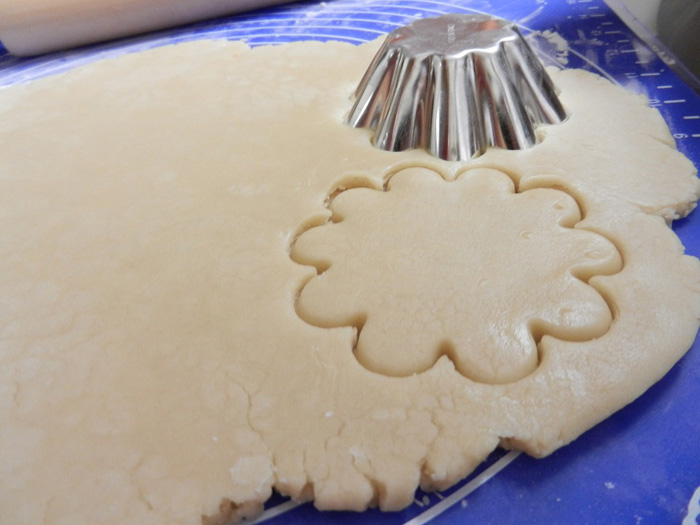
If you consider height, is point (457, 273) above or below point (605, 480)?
above

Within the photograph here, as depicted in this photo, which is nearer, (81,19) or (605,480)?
(605,480)

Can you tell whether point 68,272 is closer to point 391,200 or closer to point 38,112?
point 391,200

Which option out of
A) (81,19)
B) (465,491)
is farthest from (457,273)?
(81,19)

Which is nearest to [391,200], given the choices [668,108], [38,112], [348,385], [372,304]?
[372,304]

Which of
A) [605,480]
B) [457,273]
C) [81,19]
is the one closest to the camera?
[605,480]

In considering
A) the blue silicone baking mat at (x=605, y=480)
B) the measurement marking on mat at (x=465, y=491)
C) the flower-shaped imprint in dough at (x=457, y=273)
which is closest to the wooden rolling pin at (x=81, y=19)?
the flower-shaped imprint in dough at (x=457, y=273)

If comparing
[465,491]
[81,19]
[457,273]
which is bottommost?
[465,491]

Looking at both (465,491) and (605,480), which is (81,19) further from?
(605,480)
